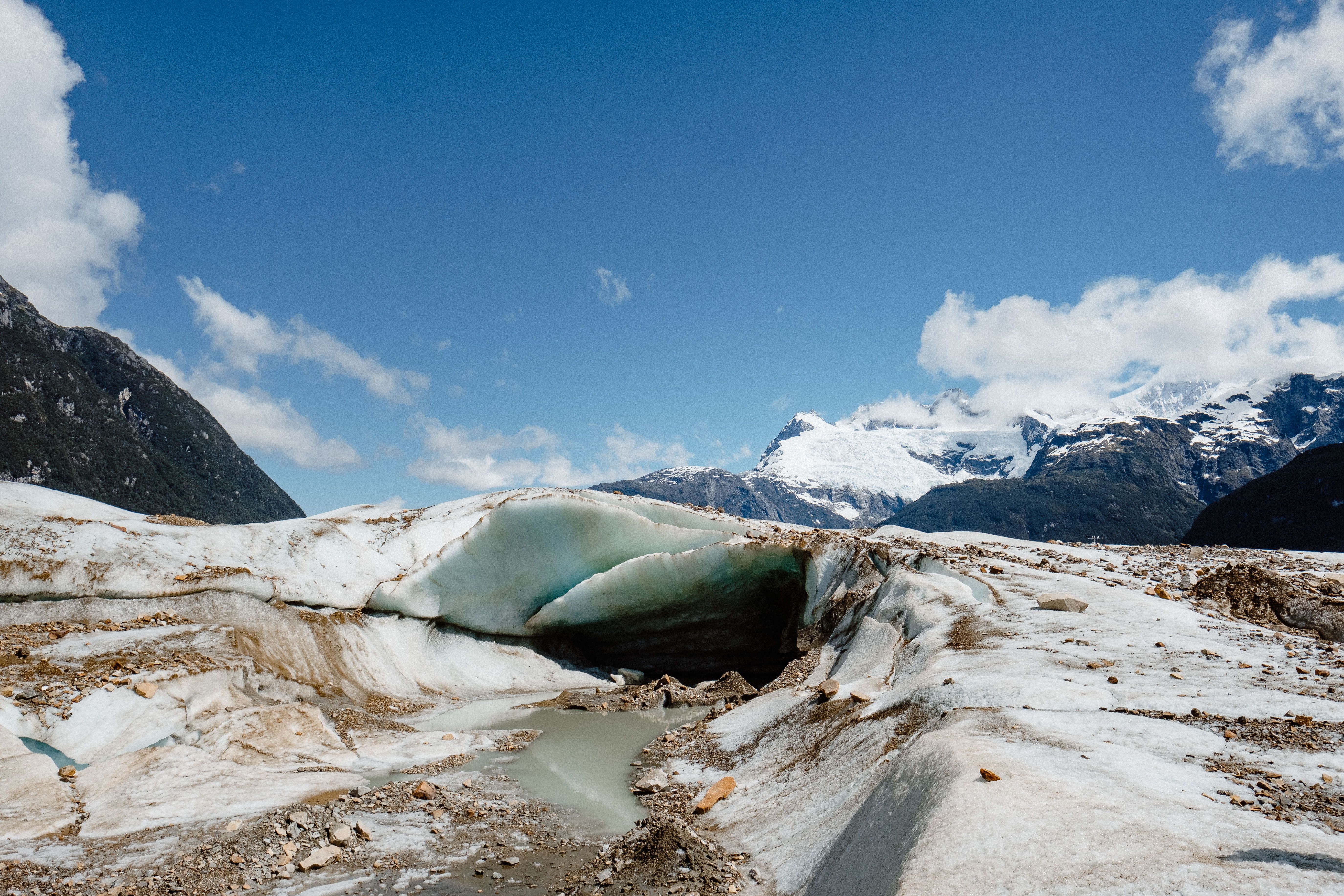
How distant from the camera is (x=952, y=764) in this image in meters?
4.91

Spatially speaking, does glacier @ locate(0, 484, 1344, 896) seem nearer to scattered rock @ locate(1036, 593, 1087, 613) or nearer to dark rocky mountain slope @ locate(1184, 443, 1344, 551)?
scattered rock @ locate(1036, 593, 1087, 613)

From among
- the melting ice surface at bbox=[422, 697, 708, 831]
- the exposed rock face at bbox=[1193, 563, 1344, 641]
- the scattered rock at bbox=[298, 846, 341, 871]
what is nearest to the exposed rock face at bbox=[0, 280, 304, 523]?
the melting ice surface at bbox=[422, 697, 708, 831]

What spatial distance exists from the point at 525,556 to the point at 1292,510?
113695 millimetres

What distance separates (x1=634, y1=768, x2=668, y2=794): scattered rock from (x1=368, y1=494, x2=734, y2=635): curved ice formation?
9.77m

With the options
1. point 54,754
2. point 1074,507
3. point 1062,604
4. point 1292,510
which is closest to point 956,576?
point 1062,604

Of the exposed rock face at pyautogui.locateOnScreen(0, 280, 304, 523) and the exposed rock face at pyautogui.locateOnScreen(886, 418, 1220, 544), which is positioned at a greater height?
the exposed rock face at pyautogui.locateOnScreen(0, 280, 304, 523)

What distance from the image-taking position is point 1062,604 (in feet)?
34.7

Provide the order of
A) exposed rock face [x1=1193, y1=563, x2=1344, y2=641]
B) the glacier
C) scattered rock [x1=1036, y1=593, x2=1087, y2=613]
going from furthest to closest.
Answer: scattered rock [x1=1036, y1=593, x2=1087, y2=613]
exposed rock face [x1=1193, y1=563, x2=1344, y2=641]
the glacier

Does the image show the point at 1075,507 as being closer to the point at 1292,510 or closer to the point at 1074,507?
the point at 1074,507

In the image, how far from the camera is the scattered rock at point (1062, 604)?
10.5 m

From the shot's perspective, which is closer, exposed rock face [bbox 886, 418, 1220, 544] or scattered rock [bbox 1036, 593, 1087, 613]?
scattered rock [bbox 1036, 593, 1087, 613]

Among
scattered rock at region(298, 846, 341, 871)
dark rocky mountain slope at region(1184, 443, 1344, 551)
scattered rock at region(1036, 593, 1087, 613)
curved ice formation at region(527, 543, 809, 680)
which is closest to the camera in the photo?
scattered rock at region(298, 846, 341, 871)

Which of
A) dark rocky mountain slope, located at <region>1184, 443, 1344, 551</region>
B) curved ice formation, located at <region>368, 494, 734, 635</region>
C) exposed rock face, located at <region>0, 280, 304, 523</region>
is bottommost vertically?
dark rocky mountain slope, located at <region>1184, 443, 1344, 551</region>

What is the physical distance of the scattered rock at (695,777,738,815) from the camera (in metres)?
8.24
